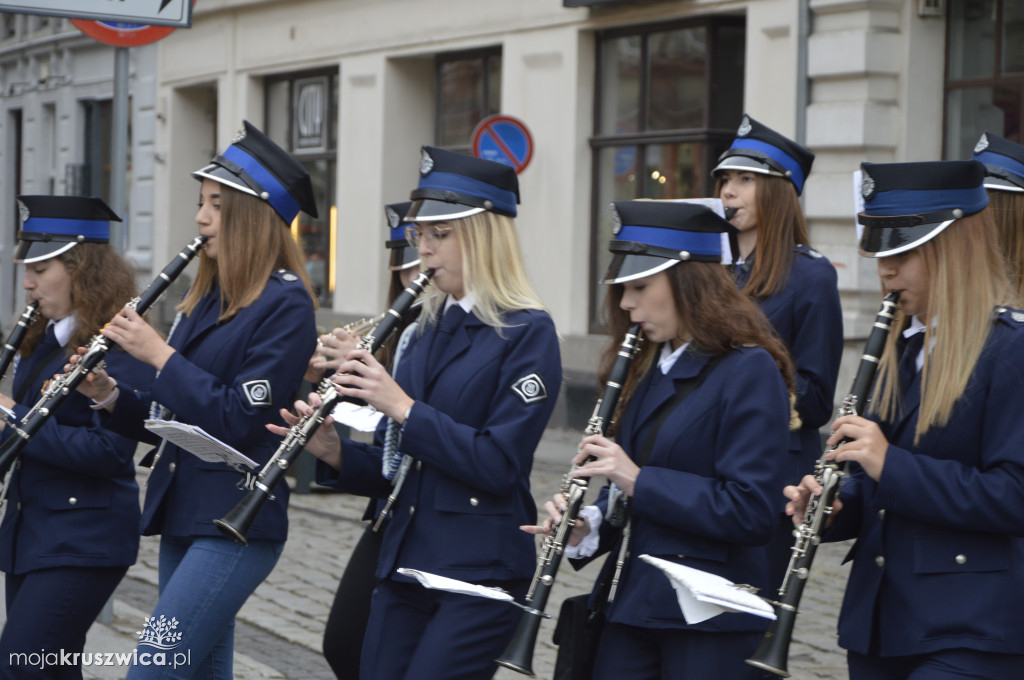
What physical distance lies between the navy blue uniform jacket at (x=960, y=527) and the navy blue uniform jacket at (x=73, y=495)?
7.76ft

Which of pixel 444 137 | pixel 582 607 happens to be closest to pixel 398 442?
pixel 582 607

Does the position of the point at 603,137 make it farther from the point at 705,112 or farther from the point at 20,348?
the point at 20,348

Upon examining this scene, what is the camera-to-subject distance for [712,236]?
12.2 ft

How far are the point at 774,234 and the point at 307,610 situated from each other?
336 centimetres

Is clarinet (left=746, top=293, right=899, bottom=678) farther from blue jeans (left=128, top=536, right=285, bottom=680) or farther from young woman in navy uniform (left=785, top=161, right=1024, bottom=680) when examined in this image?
blue jeans (left=128, top=536, right=285, bottom=680)

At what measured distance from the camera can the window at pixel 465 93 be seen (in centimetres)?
1633

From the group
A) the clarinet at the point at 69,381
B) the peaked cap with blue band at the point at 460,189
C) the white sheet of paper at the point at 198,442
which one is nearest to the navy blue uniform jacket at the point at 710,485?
the peaked cap with blue band at the point at 460,189

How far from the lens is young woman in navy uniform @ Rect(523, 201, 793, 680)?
3455 mm

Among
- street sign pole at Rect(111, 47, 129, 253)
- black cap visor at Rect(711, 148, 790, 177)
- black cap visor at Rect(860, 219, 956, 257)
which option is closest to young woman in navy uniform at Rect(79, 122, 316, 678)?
black cap visor at Rect(711, 148, 790, 177)

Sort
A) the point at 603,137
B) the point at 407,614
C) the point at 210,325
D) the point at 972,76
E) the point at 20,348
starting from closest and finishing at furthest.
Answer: the point at 407,614 < the point at 210,325 < the point at 20,348 < the point at 972,76 < the point at 603,137

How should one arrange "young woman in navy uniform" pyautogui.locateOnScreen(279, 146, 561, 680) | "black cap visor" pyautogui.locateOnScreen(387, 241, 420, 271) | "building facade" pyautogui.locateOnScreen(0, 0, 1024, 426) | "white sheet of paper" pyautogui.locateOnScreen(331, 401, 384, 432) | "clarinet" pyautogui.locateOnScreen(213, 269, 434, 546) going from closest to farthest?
"young woman in navy uniform" pyautogui.locateOnScreen(279, 146, 561, 680)
"clarinet" pyautogui.locateOnScreen(213, 269, 434, 546)
"white sheet of paper" pyautogui.locateOnScreen(331, 401, 384, 432)
"black cap visor" pyautogui.locateOnScreen(387, 241, 420, 271)
"building facade" pyautogui.locateOnScreen(0, 0, 1024, 426)

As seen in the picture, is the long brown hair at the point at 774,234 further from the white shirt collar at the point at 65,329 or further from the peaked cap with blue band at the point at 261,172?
the white shirt collar at the point at 65,329

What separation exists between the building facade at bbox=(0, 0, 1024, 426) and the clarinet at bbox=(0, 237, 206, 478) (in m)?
7.88

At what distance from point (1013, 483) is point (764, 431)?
1.91 feet
